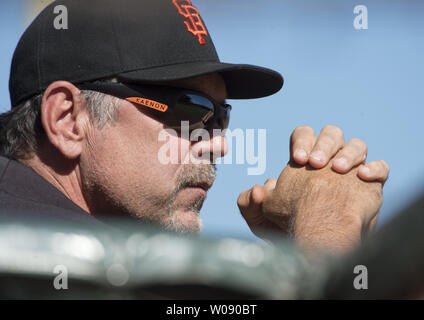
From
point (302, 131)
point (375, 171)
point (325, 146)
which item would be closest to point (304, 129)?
point (302, 131)

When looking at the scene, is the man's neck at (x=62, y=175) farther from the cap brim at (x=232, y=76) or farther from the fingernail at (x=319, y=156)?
the fingernail at (x=319, y=156)

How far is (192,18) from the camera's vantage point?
2.79 meters

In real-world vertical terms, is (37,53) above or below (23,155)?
above

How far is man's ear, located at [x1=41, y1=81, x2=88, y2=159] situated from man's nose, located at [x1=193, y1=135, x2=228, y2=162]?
599 millimetres

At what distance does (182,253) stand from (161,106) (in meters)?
2.19

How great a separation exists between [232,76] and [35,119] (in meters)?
1.10

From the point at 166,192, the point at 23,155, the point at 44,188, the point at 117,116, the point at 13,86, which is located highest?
the point at 13,86

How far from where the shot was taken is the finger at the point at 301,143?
8.22 ft

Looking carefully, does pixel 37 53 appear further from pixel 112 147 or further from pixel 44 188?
pixel 44 188

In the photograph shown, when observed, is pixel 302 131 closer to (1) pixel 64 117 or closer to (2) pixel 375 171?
(2) pixel 375 171

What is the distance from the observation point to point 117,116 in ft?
8.55

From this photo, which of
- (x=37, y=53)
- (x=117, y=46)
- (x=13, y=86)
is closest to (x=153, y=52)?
(x=117, y=46)

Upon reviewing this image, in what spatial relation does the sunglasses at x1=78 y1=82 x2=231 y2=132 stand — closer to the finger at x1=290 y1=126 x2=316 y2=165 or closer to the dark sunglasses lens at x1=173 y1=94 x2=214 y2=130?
the dark sunglasses lens at x1=173 y1=94 x2=214 y2=130
